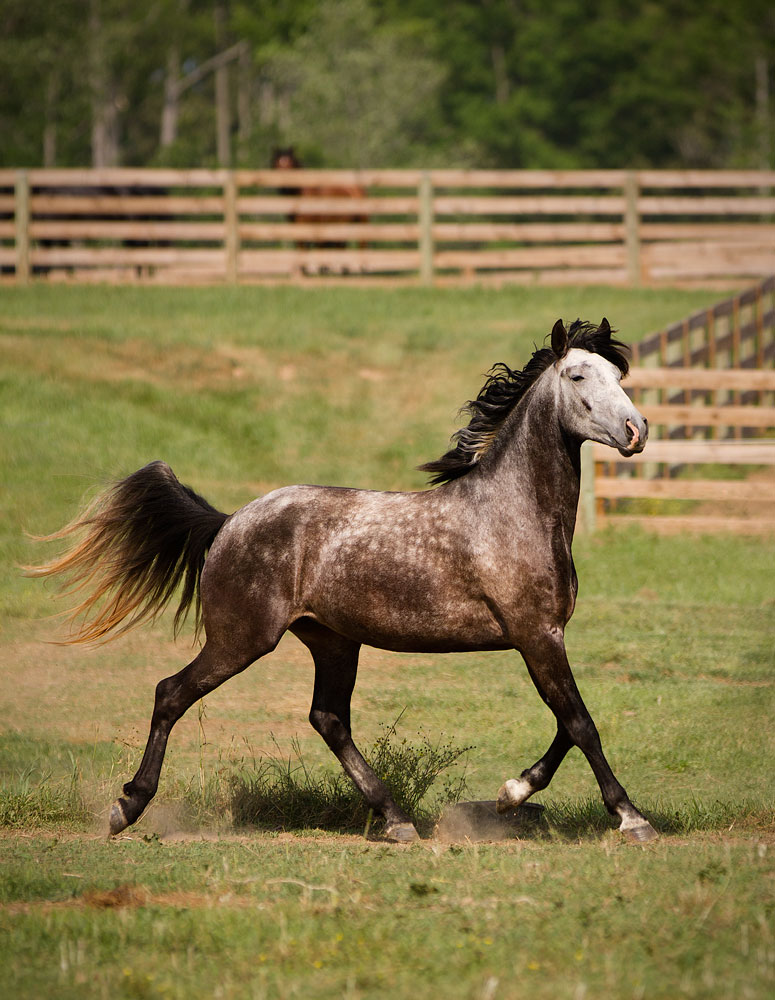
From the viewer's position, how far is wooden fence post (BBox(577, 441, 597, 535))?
13.8m

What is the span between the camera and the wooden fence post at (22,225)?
22.0 meters

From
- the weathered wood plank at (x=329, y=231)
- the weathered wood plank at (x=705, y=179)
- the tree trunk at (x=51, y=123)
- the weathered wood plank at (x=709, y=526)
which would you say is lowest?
the weathered wood plank at (x=709, y=526)

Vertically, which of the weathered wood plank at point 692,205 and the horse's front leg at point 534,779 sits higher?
the weathered wood plank at point 692,205

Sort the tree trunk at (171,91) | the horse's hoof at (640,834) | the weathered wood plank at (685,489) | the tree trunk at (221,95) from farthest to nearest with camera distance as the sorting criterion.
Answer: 1. the tree trunk at (221,95)
2. the tree trunk at (171,91)
3. the weathered wood plank at (685,489)
4. the horse's hoof at (640,834)

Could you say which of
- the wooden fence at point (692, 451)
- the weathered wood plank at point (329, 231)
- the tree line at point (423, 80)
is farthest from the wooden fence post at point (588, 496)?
the tree line at point (423, 80)

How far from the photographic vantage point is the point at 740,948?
4.37 m

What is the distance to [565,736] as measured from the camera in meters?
6.33

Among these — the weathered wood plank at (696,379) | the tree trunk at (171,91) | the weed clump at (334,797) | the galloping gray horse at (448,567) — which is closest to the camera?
the galloping gray horse at (448,567)

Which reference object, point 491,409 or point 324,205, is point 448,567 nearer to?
point 491,409

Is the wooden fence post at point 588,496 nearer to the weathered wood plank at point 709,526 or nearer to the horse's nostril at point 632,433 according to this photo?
the weathered wood plank at point 709,526

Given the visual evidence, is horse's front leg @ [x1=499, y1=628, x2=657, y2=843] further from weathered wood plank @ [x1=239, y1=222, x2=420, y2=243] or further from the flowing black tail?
weathered wood plank @ [x1=239, y1=222, x2=420, y2=243]

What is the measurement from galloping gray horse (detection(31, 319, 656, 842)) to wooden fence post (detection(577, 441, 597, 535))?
704 cm

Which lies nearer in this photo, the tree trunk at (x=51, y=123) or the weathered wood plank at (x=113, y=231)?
the weathered wood plank at (x=113, y=231)

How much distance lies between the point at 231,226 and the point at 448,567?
16598 mm
